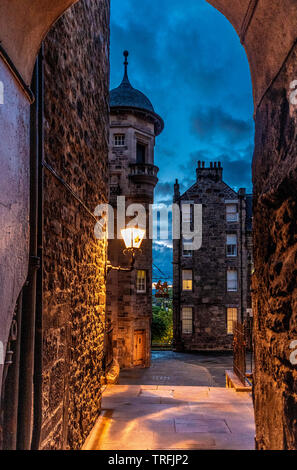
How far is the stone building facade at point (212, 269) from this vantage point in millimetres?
22312

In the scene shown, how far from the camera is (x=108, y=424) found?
212 inches

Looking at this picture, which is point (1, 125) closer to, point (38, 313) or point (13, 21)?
point (13, 21)

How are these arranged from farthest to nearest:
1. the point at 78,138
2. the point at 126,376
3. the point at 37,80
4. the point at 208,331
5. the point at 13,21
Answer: the point at 208,331
the point at 126,376
the point at 78,138
the point at 37,80
the point at 13,21

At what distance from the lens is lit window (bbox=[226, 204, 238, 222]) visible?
2319 cm

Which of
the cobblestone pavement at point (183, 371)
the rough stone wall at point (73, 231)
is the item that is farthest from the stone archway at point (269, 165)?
the cobblestone pavement at point (183, 371)

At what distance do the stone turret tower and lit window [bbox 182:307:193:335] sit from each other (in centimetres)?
551

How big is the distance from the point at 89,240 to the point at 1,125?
315cm

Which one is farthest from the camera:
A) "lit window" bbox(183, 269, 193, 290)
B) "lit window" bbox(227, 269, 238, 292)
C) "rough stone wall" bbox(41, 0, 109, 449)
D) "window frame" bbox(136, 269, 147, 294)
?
"lit window" bbox(183, 269, 193, 290)

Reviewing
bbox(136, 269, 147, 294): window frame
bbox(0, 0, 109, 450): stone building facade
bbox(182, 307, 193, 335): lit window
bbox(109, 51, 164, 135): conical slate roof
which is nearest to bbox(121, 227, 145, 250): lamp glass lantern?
bbox(0, 0, 109, 450): stone building facade

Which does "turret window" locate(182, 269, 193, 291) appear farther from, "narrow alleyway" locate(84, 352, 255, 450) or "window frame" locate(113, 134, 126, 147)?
"narrow alleyway" locate(84, 352, 255, 450)

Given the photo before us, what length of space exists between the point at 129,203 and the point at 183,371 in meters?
7.98

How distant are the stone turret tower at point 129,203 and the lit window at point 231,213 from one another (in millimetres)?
7428

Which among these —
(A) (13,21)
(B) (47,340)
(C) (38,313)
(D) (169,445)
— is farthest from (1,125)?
(D) (169,445)

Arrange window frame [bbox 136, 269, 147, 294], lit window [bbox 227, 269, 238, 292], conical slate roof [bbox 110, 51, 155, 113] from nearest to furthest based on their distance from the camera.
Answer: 1. window frame [bbox 136, 269, 147, 294]
2. conical slate roof [bbox 110, 51, 155, 113]
3. lit window [bbox 227, 269, 238, 292]
